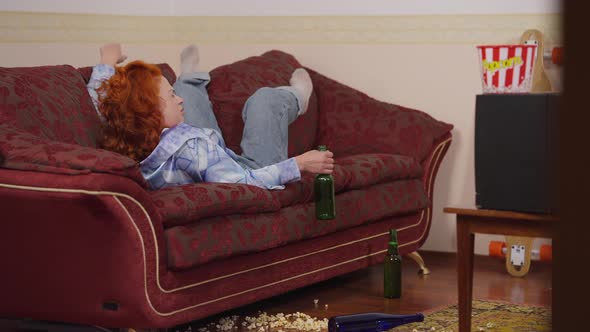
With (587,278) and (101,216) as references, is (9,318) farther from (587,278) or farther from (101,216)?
A: (587,278)

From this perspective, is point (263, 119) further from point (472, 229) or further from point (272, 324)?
point (472, 229)

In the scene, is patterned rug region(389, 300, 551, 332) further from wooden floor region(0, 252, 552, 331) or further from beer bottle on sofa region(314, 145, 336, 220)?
beer bottle on sofa region(314, 145, 336, 220)

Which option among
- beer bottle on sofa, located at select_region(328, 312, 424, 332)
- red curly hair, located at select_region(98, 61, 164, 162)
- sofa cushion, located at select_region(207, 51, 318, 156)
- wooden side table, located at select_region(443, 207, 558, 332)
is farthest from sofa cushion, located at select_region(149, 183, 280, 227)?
sofa cushion, located at select_region(207, 51, 318, 156)

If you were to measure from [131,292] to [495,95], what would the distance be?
1.15 metres

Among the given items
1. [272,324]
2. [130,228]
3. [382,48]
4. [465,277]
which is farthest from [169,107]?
[382,48]

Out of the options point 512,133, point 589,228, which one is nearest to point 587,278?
point 589,228

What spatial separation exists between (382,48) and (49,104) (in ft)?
6.88

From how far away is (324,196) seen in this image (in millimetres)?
3158

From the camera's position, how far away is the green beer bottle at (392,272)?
3.36 metres

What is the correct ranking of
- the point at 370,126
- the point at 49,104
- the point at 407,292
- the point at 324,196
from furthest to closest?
the point at 370,126, the point at 407,292, the point at 324,196, the point at 49,104

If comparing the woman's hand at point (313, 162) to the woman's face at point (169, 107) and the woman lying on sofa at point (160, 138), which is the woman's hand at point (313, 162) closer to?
the woman lying on sofa at point (160, 138)

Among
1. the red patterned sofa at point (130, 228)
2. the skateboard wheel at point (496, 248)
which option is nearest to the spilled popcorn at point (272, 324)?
the red patterned sofa at point (130, 228)

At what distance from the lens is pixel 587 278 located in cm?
17

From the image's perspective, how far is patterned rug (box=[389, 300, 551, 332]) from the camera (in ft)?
9.41
